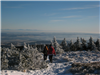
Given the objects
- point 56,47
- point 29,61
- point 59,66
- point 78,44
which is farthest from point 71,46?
point 29,61

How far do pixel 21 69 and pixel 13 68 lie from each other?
0.74 m

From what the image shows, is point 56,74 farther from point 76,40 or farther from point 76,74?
point 76,40

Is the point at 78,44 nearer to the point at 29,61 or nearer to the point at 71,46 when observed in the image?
the point at 71,46

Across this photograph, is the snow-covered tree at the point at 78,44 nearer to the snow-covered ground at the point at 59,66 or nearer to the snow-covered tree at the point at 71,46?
the snow-covered tree at the point at 71,46

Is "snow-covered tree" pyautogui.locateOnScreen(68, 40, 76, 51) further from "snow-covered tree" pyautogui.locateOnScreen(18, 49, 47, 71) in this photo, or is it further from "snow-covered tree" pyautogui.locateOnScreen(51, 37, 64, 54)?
"snow-covered tree" pyautogui.locateOnScreen(18, 49, 47, 71)

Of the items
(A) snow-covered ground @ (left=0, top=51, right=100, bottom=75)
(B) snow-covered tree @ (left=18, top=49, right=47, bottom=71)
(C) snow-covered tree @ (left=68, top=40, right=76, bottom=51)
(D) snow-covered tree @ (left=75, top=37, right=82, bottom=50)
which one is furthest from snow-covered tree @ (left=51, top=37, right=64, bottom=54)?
(D) snow-covered tree @ (left=75, top=37, right=82, bottom=50)

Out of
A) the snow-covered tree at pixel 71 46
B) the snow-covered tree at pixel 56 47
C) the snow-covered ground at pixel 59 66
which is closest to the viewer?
the snow-covered ground at pixel 59 66

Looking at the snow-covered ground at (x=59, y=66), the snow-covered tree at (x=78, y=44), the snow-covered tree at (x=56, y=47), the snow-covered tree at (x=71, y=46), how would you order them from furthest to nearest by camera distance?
the snow-covered tree at (x=78, y=44), the snow-covered tree at (x=71, y=46), the snow-covered tree at (x=56, y=47), the snow-covered ground at (x=59, y=66)

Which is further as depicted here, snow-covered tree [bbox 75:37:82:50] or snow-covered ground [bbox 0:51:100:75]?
snow-covered tree [bbox 75:37:82:50]

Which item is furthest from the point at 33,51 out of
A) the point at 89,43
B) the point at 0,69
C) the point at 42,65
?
the point at 89,43

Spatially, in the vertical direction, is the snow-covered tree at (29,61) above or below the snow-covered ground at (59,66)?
above

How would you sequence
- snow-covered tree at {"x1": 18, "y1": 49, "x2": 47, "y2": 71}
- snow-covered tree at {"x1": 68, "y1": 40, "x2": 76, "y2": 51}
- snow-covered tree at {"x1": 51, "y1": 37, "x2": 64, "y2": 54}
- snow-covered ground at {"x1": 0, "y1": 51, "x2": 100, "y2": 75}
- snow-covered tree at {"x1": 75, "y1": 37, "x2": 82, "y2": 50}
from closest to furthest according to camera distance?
snow-covered ground at {"x1": 0, "y1": 51, "x2": 100, "y2": 75} < snow-covered tree at {"x1": 18, "y1": 49, "x2": 47, "y2": 71} < snow-covered tree at {"x1": 51, "y1": 37, "x2": 64, "y2": 54} < snow-covered tree at {"x1": 68, "y1": 40, "x2": 76, "y2": 51} < snow-covered tree at {"x1": 75, "y1": 37, "x2": 82, "y2": 50}

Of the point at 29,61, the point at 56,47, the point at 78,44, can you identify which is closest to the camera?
the point at 29,61

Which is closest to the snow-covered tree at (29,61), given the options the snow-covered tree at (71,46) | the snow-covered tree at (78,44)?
the snow-covered tree at (71,46)
